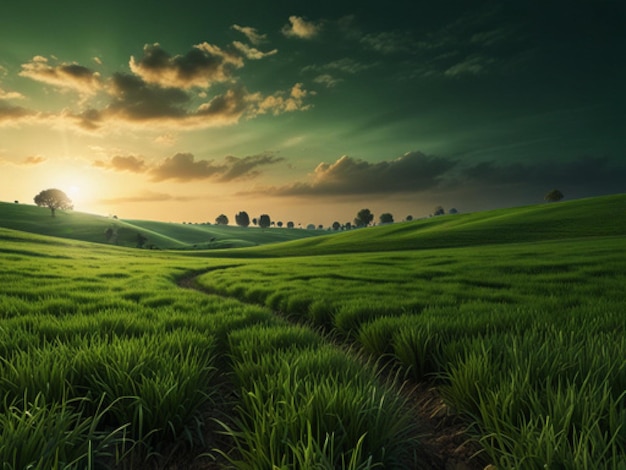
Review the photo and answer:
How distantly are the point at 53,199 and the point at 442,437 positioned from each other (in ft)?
516

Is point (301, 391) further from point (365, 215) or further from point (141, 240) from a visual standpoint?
point (365, 215)

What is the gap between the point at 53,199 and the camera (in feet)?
403

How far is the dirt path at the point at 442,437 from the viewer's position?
270cm

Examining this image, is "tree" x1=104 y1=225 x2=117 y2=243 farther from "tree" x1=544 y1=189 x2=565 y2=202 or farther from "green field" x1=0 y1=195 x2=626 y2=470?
"tree" x1=544 y1=189 x2=565 y2=202

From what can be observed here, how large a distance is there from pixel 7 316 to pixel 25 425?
5744 mm

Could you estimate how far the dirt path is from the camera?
2.70 metres

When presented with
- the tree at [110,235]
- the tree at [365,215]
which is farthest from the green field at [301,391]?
the tree at [365,215]

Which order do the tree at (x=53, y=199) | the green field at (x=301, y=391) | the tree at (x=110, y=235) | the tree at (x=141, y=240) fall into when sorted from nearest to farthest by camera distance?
the green field at (x=301, y=391), the tree at (x=110, y=235), the tree at (x=141, y=240), the tree at (x=53, y=199)

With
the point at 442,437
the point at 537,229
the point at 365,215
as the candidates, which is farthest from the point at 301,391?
the point at 365,215

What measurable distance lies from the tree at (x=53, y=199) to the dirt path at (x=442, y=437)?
15296 cm

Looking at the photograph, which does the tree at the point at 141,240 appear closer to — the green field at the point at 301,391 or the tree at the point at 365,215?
the tree at the point at 365,215

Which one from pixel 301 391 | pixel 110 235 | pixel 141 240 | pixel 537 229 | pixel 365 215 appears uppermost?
pixel 365 215

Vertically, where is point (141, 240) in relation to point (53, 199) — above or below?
below

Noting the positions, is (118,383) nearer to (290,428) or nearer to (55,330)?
(290,428)
